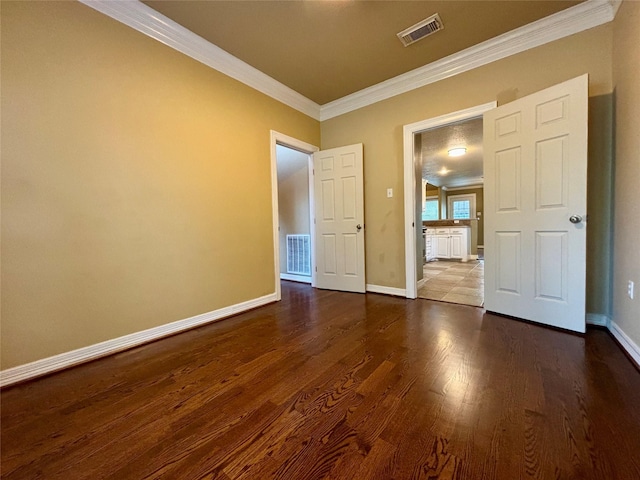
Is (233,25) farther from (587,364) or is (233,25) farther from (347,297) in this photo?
(587,364)

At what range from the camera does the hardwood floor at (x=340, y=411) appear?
0.91m

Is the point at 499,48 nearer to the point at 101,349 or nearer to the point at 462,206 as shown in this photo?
the point at 101,349

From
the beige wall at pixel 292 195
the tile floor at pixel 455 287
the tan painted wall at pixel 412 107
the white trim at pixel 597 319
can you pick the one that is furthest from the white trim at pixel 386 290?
the white trim at pixel 597 319

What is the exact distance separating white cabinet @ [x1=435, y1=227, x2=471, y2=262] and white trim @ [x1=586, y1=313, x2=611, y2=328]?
463 centimetres

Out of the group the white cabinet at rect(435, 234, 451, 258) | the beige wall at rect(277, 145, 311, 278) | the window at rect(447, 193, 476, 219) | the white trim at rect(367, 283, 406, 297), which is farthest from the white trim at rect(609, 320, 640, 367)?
the window at rect(447, 193, 476, 219)

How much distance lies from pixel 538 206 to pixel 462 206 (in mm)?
8454

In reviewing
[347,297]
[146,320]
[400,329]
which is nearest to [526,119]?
[400,329]

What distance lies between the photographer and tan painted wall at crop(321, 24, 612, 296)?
6.75ft

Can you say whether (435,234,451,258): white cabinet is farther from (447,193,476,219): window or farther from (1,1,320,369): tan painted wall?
(1,1,320,369): tan painted wall

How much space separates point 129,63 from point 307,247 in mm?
3042

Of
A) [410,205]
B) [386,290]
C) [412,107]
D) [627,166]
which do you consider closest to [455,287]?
[386,290]

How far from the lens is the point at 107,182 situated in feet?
5.95

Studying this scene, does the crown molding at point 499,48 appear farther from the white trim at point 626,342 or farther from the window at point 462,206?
the window at point 462,206

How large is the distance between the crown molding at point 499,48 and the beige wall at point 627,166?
201mm
